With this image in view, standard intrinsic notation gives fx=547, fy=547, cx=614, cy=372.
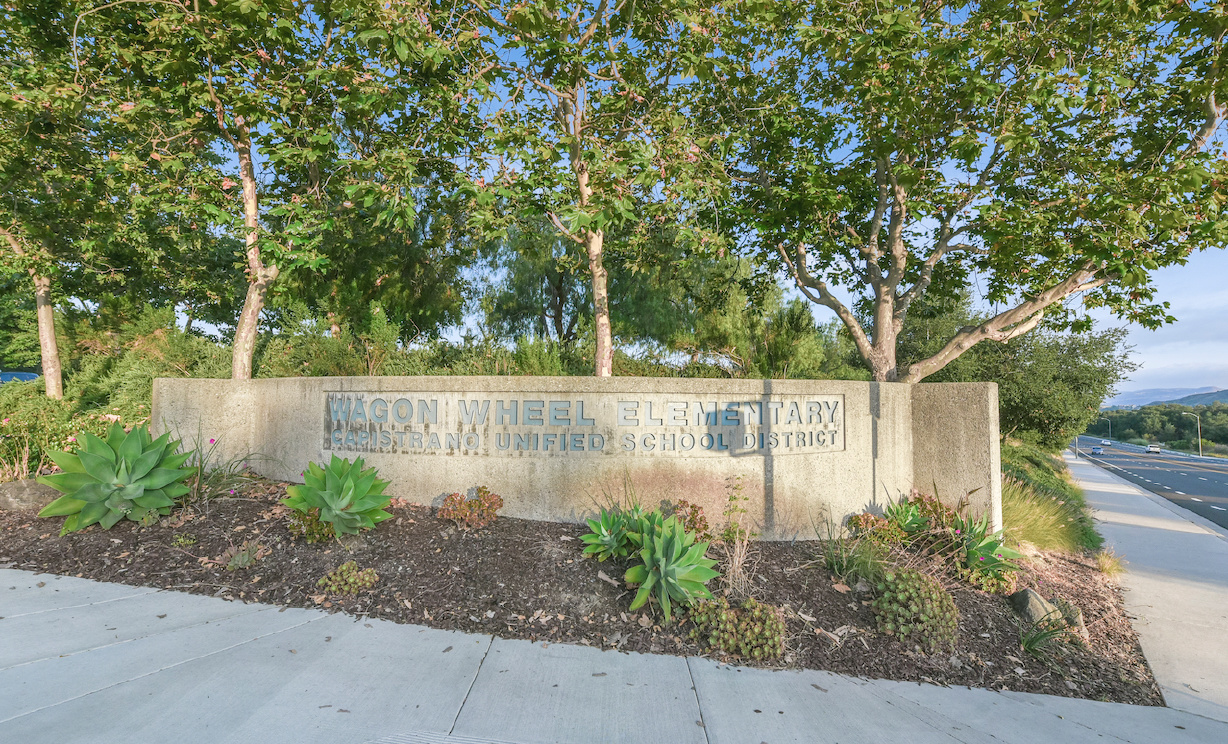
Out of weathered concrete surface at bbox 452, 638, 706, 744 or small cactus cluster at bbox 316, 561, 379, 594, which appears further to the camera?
small cactus cluster at bbox 316, 561, 379, 594

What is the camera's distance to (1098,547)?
7301mm

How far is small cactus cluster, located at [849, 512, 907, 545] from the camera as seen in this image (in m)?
5.40

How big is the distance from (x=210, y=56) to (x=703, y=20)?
5.89 metres

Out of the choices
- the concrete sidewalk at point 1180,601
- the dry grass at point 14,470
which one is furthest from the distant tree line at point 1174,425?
the dry grass at point 14,470

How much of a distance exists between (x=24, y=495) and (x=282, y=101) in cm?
495

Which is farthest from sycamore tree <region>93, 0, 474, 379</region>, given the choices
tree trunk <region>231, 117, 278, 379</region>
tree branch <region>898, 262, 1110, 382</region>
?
tree branch <region>898, 262, 1110, 382</region>

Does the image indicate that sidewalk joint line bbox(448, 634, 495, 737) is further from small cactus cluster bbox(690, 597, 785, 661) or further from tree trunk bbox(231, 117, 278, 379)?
tree trunk bbox(231, 117, 278, 379)

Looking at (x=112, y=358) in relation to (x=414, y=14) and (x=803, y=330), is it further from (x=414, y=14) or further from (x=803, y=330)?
(x=803, y=330)

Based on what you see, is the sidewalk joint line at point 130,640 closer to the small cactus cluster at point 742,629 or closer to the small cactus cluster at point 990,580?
the small cactus cluster at point 742,629

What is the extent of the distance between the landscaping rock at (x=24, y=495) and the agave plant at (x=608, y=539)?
5755 millimetres

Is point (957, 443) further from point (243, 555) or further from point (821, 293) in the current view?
point (243, 555)

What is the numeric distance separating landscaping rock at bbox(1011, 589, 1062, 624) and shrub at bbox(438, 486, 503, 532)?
463cm

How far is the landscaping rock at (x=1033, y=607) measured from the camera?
4.45 meters

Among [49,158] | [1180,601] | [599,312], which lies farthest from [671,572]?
[49,158]
